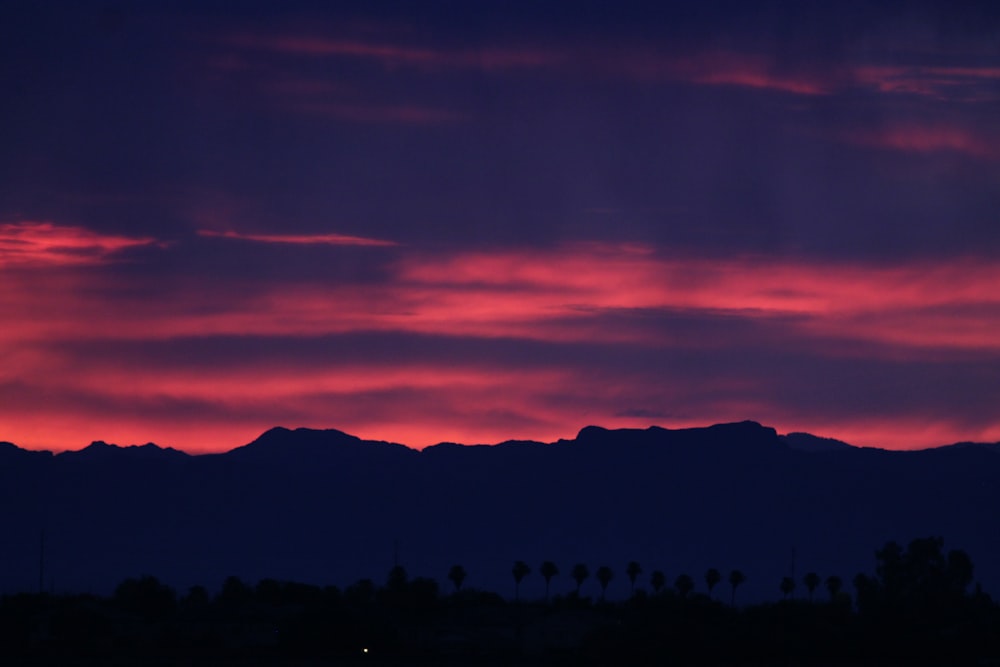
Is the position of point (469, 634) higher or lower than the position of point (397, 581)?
lower

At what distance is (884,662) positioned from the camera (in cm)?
9156

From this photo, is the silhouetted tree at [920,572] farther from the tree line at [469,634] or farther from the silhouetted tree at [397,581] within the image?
the silhouetted tree at [397,581]

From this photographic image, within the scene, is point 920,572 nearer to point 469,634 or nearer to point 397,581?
point 397,581

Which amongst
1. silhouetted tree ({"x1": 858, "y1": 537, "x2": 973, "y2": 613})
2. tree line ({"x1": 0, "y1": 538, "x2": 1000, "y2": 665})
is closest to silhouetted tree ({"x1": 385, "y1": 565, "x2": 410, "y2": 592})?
tree line ({"x1": 0, "y1": 538, "x2": 1000, "y2": 665})

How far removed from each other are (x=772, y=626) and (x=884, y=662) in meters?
11.4

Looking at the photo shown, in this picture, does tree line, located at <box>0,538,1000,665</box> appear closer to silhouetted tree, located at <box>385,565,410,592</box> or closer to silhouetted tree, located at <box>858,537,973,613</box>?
silhouetted tree, located at <box>385,565,410,592</box>

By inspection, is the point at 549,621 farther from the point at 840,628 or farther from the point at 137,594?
the point at 137,594

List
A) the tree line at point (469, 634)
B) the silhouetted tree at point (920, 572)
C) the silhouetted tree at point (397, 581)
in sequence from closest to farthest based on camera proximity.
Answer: the tree line at point (469, 634), the silhouetted tree at point (397, 581), the silhouetted tree at point (920, 572)

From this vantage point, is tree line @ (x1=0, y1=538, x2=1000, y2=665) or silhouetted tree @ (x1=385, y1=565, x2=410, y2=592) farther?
silhouetted tree @ (x1=385, y1=565, x2=410, y2=592)

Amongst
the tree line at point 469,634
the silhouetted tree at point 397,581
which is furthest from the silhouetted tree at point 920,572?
the silhouetted tree at point 397,581

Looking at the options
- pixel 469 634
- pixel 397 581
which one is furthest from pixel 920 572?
pixel 469 634

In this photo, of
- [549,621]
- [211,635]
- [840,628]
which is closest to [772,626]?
[840,628]

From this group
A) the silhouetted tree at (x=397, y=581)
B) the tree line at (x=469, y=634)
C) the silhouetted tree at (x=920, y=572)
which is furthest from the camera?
the silhouetted tree at (x=920, y=572)

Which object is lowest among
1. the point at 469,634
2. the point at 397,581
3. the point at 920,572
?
the point at 469,634
